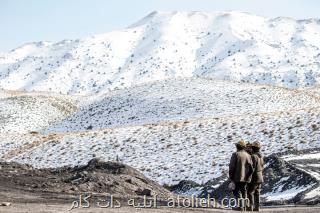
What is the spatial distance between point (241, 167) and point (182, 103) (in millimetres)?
46903

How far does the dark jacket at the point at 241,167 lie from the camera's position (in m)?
20.4

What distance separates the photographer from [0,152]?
50.2m

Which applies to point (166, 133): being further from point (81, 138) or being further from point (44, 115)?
point (44, 115)

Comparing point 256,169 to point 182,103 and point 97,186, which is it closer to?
point 97,186

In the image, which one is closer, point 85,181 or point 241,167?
point 241,167

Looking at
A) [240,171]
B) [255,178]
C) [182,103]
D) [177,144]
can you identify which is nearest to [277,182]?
[255,178]

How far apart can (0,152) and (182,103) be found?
21823mm

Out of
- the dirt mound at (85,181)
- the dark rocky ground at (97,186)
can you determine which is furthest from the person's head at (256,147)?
the dirt mound at (85,181)

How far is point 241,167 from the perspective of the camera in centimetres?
2039

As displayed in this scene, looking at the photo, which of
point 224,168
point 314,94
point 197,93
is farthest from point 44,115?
point 224,168

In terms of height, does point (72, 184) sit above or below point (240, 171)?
below

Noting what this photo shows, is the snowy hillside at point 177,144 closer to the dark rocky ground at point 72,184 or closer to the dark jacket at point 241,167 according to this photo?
the dark rocky ground at point 72,184

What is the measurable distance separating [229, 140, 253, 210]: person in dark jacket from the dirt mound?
550 centimetres

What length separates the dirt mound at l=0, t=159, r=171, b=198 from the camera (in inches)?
1000
